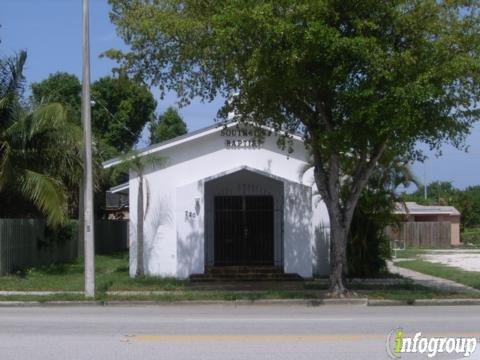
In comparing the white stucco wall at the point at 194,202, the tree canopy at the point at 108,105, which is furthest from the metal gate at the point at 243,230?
the tree canopy at the point at 108,105

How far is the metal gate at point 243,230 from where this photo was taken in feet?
83.3

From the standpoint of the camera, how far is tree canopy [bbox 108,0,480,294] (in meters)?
16.0

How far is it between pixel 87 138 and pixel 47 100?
7.32 metres

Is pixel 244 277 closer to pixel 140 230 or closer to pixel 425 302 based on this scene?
pixel 140 230

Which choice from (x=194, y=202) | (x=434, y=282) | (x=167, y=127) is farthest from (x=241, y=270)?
(x=167, y=127)

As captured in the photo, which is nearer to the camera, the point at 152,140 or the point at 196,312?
the point at 196,312

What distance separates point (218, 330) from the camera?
1302cm

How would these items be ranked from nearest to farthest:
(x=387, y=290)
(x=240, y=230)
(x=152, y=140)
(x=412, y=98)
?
1. (x=412, y=98)
2. (x=387, y=290)
3. (x=240, y=230)
4. (x=152, y=140)

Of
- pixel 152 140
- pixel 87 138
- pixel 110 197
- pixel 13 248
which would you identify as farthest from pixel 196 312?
pixel 152 140

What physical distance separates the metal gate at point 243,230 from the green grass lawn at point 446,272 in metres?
6.24

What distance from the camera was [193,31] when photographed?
1786 cm

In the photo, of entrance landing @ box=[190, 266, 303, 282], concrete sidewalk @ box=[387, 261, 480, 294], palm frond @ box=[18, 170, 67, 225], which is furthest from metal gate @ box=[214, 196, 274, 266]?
palm frond @ box=[18, 170, 67, 225]

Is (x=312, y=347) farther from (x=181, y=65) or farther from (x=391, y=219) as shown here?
(x=391, y=219)

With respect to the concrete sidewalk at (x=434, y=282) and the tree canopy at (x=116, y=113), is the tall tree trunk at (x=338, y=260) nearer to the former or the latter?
the concrete sidewalk at (x=434, y=282)
